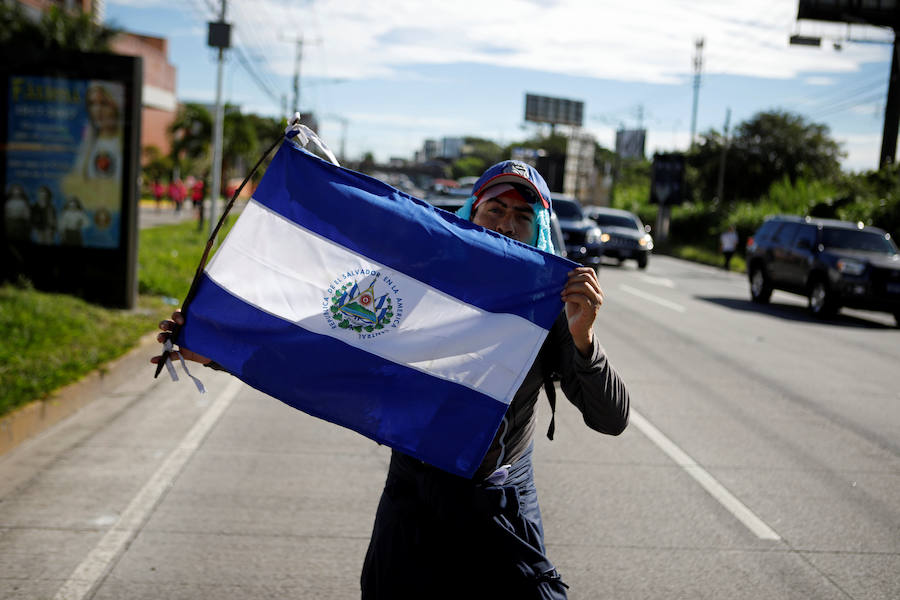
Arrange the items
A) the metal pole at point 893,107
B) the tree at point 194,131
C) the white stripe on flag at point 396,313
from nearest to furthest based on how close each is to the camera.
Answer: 1. the white stripe on flag at point 396,313
2. the tree at point 194,131
3. the metal pole at point 893,107

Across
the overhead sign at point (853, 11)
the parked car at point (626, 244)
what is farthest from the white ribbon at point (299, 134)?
the overhead sign at point (853, 11)

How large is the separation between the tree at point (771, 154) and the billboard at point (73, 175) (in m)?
62.2

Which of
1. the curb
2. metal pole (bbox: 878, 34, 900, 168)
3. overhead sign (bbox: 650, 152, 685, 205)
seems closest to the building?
overhead sign (bbox: 650, 152, 685, 205)

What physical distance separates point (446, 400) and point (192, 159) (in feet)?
112

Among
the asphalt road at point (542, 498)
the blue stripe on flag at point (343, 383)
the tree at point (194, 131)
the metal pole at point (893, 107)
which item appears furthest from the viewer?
the metal pole at point (893, 107)

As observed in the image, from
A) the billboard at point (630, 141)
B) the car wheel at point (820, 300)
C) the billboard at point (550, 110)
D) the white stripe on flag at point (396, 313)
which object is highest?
the billboard at point (550, 110)

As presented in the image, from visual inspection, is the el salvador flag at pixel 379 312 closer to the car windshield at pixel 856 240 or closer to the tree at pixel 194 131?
the car windshield at pixel 856 240

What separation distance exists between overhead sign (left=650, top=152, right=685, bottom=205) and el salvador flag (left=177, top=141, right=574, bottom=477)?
5160 cm

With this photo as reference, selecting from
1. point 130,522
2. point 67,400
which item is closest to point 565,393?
point 130,522

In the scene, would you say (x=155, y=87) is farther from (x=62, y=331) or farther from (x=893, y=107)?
(x=62, y=331)

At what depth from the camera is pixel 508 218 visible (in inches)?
A: 118

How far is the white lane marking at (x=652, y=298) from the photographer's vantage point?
63.1ft

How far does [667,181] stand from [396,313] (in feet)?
171

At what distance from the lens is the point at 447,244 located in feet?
9.52
